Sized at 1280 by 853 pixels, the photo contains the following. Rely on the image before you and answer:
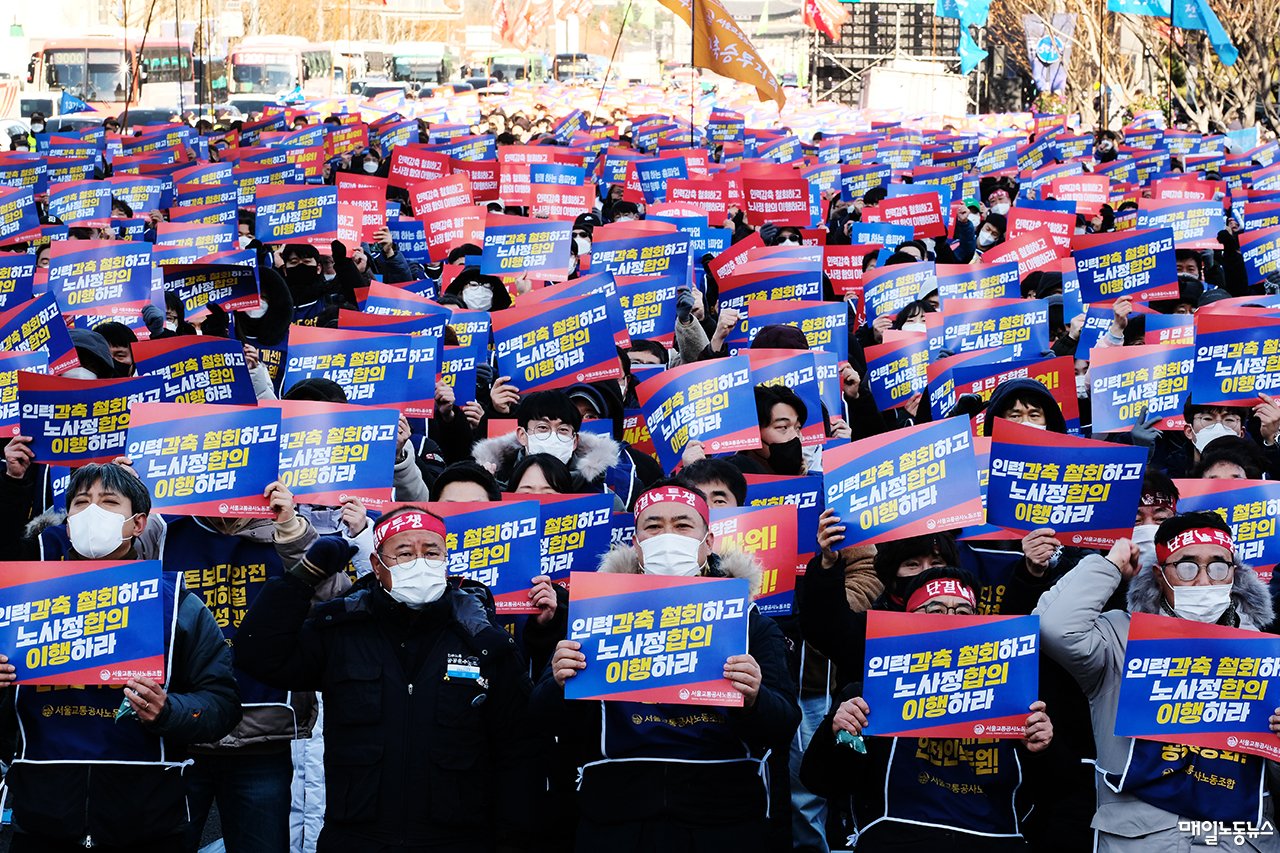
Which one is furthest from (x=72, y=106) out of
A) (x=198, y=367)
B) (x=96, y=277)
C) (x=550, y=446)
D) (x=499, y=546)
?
(x=499, y=546)

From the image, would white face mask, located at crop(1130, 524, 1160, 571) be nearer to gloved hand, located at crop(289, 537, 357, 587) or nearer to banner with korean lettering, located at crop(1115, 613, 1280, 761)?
banner with korean lettering, located at crop(1115, 613, 1280, 761)

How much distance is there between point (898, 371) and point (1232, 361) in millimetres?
1982

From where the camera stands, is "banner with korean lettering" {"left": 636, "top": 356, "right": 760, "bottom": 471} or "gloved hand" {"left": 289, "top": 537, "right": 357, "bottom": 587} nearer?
"gloved hand" {"left": 289, "top": 537, "right": 357, "bottom": 587}

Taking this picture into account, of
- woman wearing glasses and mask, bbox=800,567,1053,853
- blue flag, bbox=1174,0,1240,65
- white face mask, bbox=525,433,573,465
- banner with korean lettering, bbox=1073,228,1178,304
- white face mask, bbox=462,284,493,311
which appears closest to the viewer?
woman wearing glasses and mask, bbox=800,567,1053,853

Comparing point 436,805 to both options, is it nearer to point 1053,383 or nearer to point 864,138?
point 1053,383

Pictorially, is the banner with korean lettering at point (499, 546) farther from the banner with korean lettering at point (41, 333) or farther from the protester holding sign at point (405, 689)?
the banner with korean lettering at point (41, 333)

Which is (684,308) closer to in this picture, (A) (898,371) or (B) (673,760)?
(A) (898,371)

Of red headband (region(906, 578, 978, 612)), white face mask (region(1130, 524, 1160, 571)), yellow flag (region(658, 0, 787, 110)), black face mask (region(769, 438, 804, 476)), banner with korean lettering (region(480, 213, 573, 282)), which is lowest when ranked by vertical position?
red headband (region(906, 578, 978, 612))

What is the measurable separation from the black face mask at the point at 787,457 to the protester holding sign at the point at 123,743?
10.0 ft

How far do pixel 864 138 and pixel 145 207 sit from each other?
12.9m

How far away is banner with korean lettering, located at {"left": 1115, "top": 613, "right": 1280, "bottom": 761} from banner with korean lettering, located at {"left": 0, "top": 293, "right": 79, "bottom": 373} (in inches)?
239

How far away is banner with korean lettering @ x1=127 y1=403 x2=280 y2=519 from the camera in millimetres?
6531

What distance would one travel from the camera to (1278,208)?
650 inches

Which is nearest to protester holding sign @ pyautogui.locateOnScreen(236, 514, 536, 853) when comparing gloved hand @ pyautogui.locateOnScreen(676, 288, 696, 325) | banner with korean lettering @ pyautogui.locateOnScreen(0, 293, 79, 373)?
banner with korean lettering @ pyautogui.locateOnScreen(0, 293, 79, 373)
